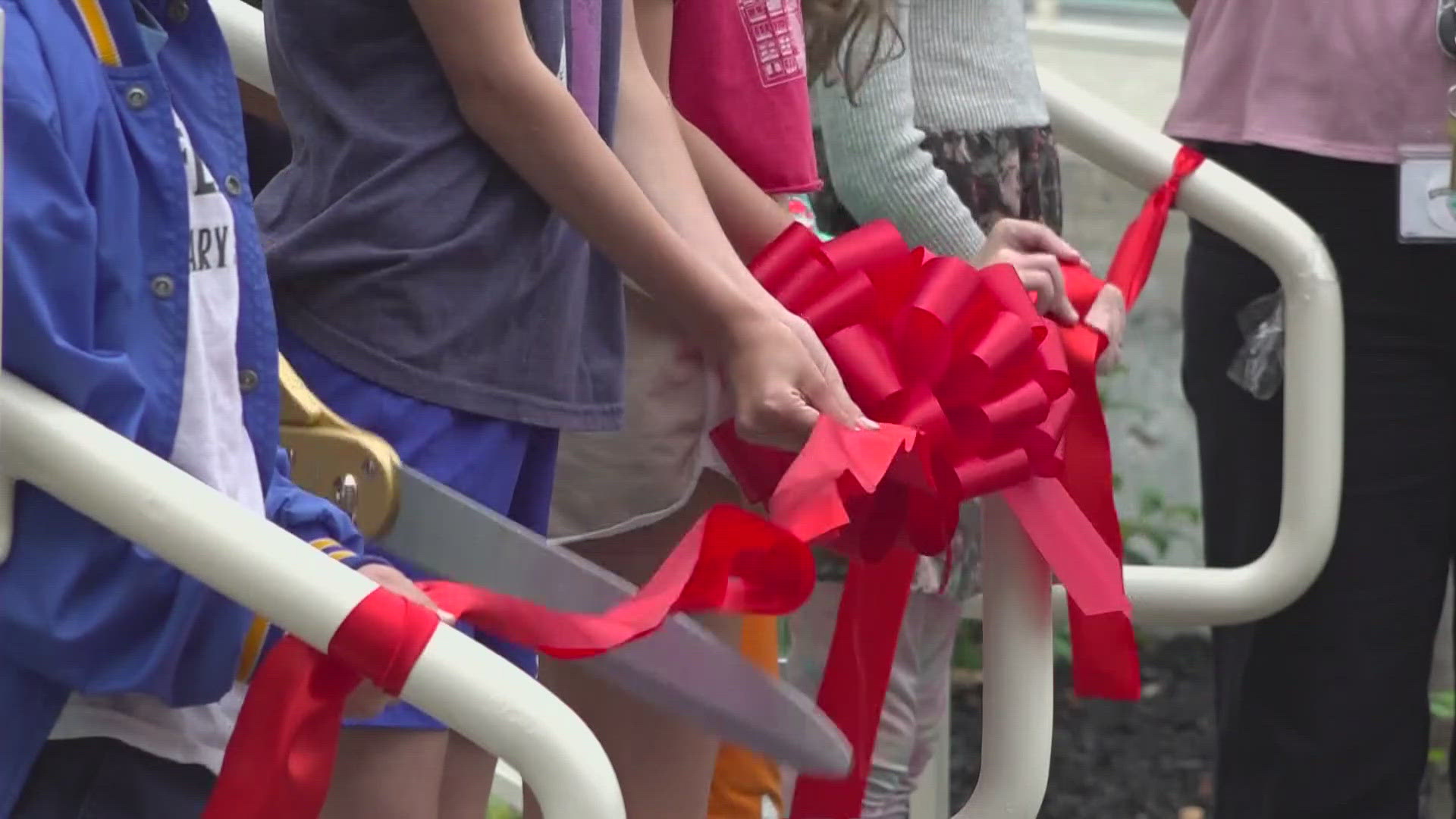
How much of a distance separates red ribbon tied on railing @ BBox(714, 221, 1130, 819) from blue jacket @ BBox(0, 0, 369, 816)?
460 mm

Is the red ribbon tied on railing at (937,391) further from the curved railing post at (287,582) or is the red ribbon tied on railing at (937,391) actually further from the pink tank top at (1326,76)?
the pink tank top at (1326,76)

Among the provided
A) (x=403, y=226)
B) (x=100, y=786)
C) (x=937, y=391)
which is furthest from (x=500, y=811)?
(x=100, y=786)

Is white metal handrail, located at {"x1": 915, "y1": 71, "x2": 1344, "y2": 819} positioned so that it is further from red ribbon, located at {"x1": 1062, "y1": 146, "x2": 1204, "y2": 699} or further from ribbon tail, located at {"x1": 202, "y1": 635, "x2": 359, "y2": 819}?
ribbon tail, located at {"x1": 202, "y1": 635, "x2": 359, "y2": 819}

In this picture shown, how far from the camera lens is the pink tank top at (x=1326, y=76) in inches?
77.5

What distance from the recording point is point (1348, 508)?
2.12m

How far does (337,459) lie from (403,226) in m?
0.16

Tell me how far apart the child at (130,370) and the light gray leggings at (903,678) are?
873 mm

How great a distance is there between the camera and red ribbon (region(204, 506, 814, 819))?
0.86 metres

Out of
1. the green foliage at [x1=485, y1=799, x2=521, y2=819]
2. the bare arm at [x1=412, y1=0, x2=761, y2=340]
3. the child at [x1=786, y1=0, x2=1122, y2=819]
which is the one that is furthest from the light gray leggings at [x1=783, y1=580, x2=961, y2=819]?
the green foliage at [x1=485, y1=799, x2=521, y2=819]

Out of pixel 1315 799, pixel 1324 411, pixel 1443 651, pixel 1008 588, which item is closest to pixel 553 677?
pixel 1008 588

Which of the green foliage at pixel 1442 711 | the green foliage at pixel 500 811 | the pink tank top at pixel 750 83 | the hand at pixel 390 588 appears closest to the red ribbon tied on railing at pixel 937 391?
the pink tank top at pixel 750 83

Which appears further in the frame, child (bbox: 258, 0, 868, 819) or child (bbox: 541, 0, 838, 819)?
child (bbox: 541, 0, 838, 819)

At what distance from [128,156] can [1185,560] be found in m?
3.21

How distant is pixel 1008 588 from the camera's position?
4.78 feet
